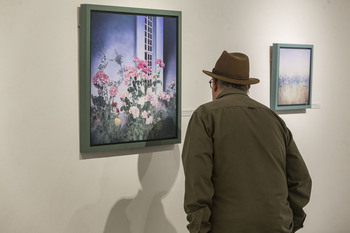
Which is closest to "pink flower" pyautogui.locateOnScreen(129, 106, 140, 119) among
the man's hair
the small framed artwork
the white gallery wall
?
the white gallery wall

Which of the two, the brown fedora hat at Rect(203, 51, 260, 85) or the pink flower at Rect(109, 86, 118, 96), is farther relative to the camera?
the pink flower at Rect(109, 86, 118, 96)

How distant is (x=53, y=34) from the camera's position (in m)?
2.51

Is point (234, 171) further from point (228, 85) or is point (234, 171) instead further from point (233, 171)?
point (228, 85)

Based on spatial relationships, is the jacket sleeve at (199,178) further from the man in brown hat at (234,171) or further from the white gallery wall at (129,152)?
the white gallery wall at (129,152)

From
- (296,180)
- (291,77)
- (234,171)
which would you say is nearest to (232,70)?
(234,171)

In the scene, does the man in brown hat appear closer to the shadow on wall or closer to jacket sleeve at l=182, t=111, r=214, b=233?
jacket sleeve at l=182, t=111, r=214, b=233

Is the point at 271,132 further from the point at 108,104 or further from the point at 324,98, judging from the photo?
the point at 324,98

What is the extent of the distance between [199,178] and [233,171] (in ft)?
0.61

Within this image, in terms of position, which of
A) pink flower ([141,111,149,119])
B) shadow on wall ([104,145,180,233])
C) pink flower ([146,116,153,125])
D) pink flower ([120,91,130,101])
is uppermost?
pink flower ([120,91,130,101])

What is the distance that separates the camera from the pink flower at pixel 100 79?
2.61 meters

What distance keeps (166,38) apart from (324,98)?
5.72 ft

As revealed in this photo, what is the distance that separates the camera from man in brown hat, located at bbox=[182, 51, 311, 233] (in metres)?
2.06

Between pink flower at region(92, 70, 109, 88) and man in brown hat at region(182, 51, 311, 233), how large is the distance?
2.47ft

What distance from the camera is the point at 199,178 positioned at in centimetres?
203
